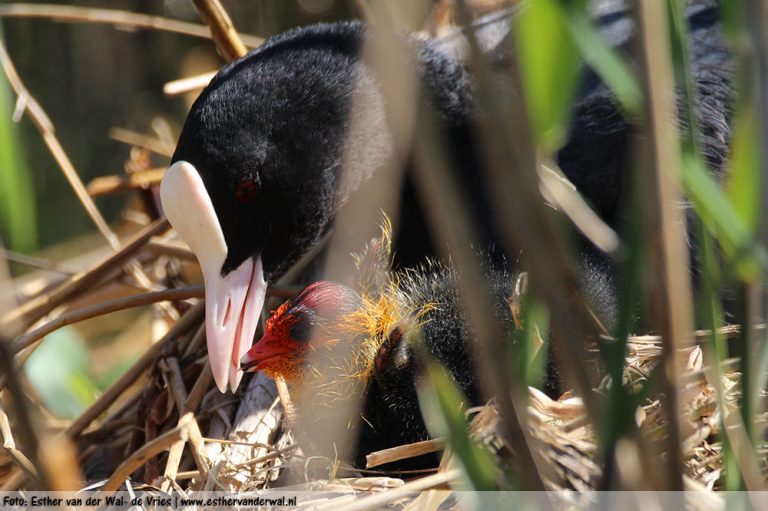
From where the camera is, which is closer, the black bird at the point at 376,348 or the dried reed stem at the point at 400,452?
the dried reed stem at the point at 400,452

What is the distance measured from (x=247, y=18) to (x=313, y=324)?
85.2 inches

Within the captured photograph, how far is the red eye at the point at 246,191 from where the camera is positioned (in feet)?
6.17

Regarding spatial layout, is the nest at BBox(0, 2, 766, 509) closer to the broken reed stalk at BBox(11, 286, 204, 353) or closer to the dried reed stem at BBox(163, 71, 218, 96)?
the broken reed stalk at BBox(11, 286, 204, 353)

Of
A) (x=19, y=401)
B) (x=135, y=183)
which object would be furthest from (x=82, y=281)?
(x=19, y=401)

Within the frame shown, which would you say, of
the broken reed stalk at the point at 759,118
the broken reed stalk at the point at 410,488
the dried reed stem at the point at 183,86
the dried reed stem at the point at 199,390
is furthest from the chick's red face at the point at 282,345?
the broken reed stalk at the point at 759,118

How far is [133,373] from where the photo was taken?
2053mm

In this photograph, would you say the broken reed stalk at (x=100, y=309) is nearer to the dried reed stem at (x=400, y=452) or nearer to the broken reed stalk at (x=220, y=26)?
the broken reed stalk at (x=220, y=26)

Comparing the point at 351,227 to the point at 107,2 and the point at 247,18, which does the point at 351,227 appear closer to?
the point at 247,18

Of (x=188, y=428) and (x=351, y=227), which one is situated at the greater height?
(x=351, y=227)

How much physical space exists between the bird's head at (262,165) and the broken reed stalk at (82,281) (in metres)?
0.34

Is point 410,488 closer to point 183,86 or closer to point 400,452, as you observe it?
point 400,452

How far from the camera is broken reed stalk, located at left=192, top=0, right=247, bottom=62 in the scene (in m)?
2.04

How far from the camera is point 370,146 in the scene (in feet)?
7.28

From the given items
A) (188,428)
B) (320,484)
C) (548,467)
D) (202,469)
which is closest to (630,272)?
(548,467)
